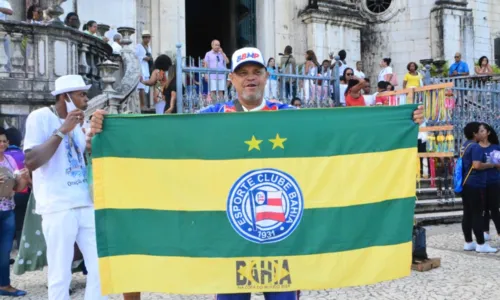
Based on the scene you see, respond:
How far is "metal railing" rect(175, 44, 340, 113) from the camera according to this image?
462 inches

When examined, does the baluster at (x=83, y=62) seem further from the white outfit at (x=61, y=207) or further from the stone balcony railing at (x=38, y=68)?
the white outfit at (x=61, y=207)

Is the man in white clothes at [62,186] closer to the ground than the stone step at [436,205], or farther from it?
farther from it

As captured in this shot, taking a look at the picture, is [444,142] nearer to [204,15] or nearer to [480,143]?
[480,143]

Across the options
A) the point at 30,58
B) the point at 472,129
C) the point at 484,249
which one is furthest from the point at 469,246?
the point at 30,58

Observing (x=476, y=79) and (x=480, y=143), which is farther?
(x=476, y=79)

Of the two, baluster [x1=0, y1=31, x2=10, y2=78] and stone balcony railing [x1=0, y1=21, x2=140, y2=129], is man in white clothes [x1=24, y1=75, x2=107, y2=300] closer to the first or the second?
stone balcony railing [x1=0, y1=21, x2=140, y2=129]

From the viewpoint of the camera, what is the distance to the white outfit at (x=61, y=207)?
4301 mm

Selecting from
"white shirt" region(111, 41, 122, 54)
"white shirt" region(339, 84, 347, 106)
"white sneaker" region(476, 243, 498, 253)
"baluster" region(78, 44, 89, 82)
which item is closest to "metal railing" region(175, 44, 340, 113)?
"white shirt" region(339, 84, 347, 106)

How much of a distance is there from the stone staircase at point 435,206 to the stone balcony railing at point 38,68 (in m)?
6.34

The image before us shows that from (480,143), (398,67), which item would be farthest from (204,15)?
(480,143)

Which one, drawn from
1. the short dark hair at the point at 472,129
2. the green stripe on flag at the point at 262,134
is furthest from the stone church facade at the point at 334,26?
the green stripe on flag at the point at 262,134

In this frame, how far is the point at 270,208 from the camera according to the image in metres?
3.47

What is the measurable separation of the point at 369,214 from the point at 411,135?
587mm

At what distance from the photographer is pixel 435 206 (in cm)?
1265
